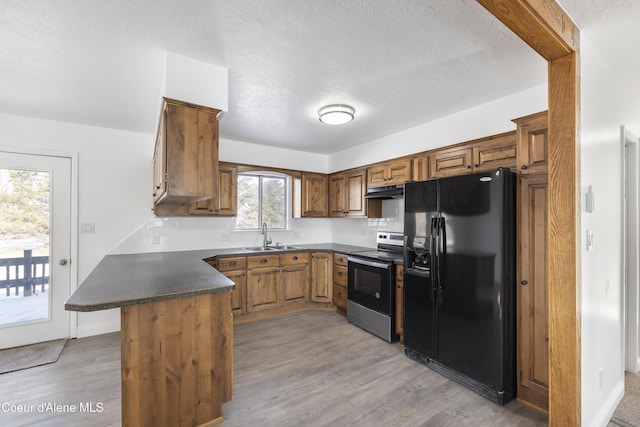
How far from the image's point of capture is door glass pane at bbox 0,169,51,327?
307cm

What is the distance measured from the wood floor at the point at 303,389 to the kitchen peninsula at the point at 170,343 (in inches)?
13.5

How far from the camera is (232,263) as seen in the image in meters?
3.67

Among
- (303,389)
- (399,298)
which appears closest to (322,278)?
(399,298)

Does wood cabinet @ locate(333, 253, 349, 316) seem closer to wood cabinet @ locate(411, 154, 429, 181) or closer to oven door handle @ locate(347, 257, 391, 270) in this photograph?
oven door handle @ locate(347, 257, 391, 270)

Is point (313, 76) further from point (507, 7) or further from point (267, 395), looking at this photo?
point (267, 395)

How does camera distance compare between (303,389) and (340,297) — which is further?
(340,297)

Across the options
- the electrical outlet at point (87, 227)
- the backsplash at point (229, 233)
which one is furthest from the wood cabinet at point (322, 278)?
the electrical outlet at point (87, 227)

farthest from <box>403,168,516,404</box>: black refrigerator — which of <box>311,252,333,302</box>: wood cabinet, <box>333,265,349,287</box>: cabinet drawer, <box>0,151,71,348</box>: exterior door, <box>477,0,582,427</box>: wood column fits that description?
<box>0,151,71,348</box>: exterior door

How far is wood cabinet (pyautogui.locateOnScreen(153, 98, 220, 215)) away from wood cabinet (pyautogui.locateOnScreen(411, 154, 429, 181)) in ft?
7.18

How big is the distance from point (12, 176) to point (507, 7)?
15.0 feet

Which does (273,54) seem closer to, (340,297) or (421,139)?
(421,139)

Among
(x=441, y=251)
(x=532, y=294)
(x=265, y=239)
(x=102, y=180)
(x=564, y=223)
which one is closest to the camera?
(x=564, y=223)

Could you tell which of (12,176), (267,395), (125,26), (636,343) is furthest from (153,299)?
(636,343)

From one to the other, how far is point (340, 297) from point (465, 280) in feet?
6.60
